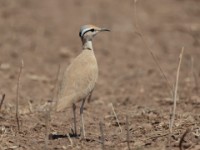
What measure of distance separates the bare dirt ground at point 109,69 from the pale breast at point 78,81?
1.44 ft

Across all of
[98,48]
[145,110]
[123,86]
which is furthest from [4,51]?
[145,110]

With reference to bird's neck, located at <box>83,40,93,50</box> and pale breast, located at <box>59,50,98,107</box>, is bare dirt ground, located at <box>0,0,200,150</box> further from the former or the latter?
bird's neck, located at <box>83,40,93,50</box>

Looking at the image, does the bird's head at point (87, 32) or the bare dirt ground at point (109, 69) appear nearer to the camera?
the bare dirt ground at point (109, 69)

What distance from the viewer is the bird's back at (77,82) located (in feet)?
22.0

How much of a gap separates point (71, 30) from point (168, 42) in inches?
84.1

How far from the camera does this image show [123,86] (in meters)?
10.4

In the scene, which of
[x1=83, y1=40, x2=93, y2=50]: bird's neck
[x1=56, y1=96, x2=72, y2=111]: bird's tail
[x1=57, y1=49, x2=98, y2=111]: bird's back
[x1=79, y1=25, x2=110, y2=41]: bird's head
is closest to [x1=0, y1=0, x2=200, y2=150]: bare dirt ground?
[x1=56, y1=96, x2=72, y2=111]: bird's tail

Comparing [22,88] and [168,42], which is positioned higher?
[168,42]

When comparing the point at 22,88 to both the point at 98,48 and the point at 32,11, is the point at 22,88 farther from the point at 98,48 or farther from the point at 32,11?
the point at 32,11

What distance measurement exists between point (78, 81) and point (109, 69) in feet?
15.5

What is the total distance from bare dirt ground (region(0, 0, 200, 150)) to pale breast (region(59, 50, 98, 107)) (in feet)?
1.44

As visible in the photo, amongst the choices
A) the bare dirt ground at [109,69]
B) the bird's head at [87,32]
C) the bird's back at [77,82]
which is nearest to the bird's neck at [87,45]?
the bird's head at [87,32]

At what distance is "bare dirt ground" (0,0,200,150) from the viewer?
673cm

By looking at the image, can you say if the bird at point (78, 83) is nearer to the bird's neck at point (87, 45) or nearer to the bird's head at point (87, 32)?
the bird's neck at point (87, 45)
